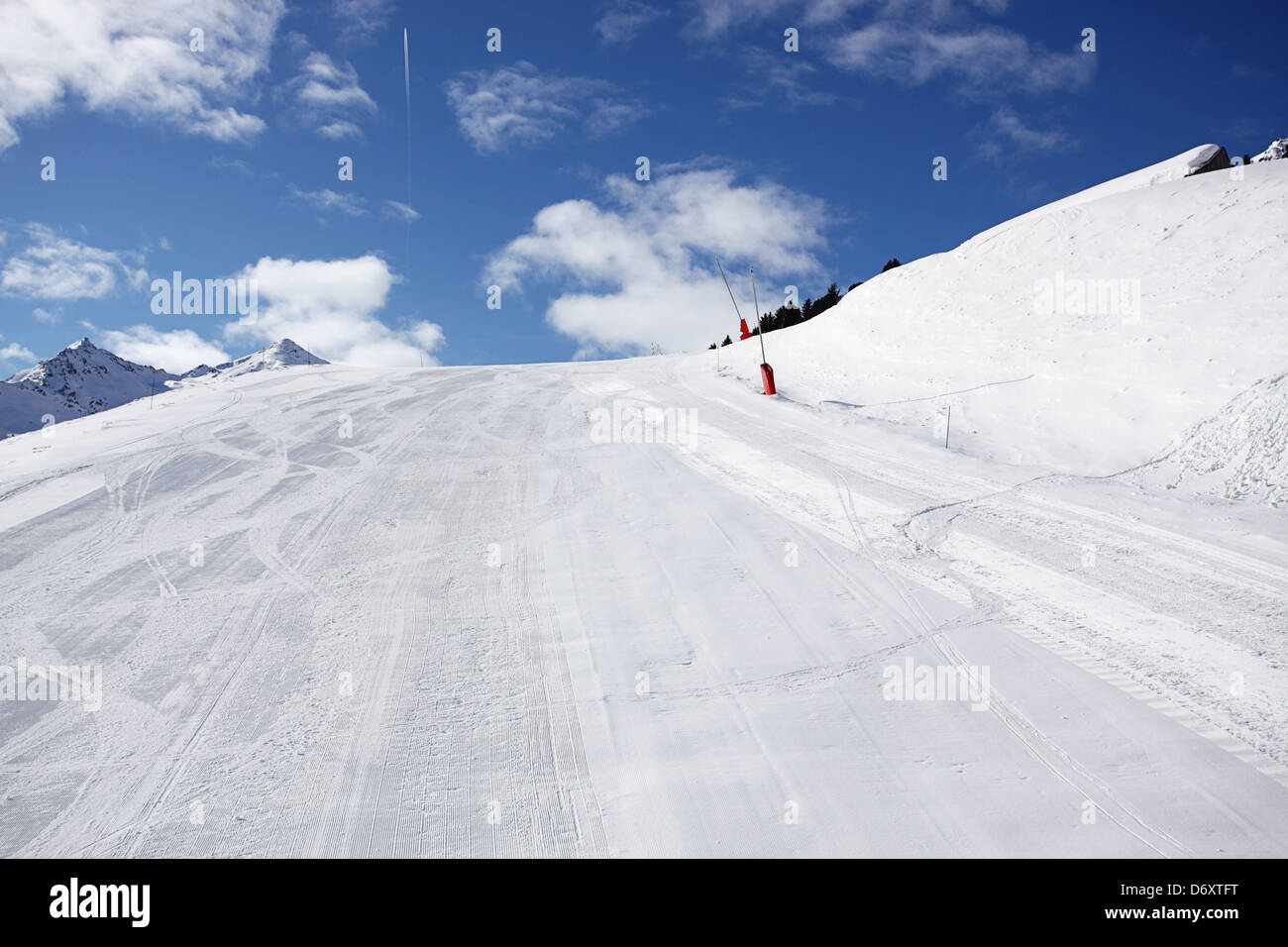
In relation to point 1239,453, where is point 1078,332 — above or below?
above

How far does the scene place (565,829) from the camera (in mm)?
3555

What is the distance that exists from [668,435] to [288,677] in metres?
7.11

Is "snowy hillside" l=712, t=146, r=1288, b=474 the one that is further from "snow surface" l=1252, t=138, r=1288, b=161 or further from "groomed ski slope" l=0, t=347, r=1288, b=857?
"snow surface" l=1252, t=138, r=1288, b=161

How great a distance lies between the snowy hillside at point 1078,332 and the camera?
31.3 ft

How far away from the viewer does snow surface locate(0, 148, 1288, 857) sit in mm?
3635

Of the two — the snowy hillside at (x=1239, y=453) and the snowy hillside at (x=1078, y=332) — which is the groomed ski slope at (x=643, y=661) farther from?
the snowy hillside at (x=1078, y=332)

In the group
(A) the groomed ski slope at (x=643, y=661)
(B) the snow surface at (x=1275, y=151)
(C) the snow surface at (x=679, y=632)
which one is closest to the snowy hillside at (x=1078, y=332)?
(C) the snow surface at (x=679, y=632)

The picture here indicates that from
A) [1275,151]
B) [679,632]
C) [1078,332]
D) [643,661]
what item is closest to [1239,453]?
[1078,332]

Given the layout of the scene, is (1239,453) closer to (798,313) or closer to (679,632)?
(679,632)

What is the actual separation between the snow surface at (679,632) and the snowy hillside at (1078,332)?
0.35 feet

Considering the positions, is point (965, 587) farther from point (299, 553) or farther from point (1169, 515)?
point (299, 553)

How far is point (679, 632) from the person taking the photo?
17.6 feet

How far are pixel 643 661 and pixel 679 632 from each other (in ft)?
1.49
